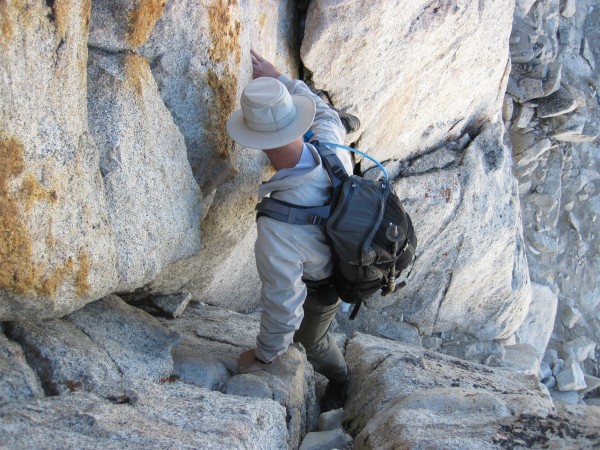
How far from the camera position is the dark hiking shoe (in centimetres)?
655

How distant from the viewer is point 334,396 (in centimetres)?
664

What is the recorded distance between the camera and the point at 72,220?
432cm

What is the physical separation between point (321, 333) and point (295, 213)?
1.78m

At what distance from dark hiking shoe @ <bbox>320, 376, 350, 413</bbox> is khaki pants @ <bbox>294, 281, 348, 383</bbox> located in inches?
2.1

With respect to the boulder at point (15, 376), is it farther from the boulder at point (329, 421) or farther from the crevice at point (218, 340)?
the boulder at point (329, 421)

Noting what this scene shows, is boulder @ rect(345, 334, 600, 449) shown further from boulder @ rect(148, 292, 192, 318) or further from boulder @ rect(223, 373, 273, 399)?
boulder @ rect(148, 292, 192, 318)

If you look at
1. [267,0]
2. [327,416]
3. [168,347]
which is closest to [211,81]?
[267,0]

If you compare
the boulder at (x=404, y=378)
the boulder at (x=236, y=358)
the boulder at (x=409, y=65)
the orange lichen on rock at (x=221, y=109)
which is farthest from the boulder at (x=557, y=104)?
the orange lichen on rock at (x=221, y=109)

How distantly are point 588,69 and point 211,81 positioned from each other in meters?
10.9

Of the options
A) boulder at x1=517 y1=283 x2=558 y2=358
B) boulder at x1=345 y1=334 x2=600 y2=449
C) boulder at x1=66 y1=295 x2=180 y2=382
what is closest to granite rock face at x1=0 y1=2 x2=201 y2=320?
boulder at x1=66 y1=295 x2=180 y2=382

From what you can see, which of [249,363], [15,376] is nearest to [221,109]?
[249,363]

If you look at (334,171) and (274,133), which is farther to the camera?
(334,171)

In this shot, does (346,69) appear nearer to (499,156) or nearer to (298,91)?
(298,91)

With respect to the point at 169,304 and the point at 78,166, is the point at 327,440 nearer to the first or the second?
the point at 169,304
